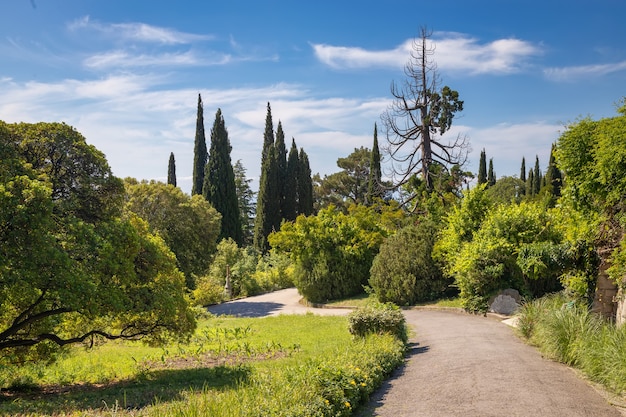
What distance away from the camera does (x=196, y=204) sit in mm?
29125

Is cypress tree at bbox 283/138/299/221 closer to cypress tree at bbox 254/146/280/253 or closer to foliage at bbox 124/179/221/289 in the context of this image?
cypress tree at bbox 254/146/280/253

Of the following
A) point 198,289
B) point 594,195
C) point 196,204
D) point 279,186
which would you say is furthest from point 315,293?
point 279,186

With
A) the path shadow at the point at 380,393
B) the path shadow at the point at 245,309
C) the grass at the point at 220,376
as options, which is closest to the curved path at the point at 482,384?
the path shadow at the point at 380,393

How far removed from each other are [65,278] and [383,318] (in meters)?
6.44

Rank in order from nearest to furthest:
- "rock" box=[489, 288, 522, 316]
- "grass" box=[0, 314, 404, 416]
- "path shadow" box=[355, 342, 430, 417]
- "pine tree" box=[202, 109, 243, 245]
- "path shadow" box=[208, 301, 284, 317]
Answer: "grass" box=[0, 314, 404, 416] → "path shadow" box=[355, 342, 430, 417] → "rock" box=[489, 288, 522, 316] → "path shadow" box=[208, 301, 284, 317] → "pine tree" box=[202, 109, 243, 245]

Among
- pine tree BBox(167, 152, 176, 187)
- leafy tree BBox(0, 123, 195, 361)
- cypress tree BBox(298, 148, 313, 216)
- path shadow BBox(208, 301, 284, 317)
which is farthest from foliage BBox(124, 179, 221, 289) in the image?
pine tree BBox(167, 152, 176, 187)

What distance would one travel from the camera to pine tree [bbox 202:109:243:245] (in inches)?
1668

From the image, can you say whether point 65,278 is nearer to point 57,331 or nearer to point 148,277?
point 148,277

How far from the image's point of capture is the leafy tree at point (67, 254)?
8.38 m

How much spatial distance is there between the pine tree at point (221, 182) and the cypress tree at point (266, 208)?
3083 millimetres

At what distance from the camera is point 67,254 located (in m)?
8.69

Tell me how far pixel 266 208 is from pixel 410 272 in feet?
87.3

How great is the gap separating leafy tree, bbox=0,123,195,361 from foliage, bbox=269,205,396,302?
46.9 feet

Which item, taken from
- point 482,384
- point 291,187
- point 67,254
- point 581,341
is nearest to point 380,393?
point 482,384
